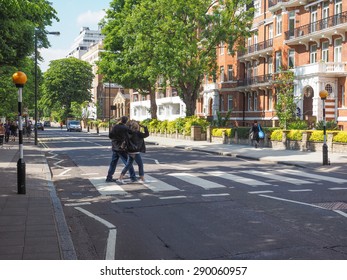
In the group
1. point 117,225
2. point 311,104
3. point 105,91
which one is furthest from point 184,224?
point 105,91

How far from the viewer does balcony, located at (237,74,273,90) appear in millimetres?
44850

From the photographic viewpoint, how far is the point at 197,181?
42.9ft

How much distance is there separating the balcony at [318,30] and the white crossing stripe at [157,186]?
85.2 feet

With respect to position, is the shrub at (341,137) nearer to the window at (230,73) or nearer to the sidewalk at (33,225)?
the sidewalk at (33,225)

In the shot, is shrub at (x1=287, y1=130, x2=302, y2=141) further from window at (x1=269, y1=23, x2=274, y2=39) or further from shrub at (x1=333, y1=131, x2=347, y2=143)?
window at (x1=269, y1=23, x2=274, y2=39)

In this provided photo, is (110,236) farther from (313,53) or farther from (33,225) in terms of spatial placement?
(313,53)

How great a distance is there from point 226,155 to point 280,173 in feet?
31.8

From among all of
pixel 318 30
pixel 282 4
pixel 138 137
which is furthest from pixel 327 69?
pixel 138 137

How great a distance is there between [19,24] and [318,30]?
87.2 feet

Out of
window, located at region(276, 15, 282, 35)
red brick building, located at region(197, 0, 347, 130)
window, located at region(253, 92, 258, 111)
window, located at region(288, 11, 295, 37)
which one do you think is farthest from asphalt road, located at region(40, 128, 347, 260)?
window, located at region(253, 92, 258, 111)

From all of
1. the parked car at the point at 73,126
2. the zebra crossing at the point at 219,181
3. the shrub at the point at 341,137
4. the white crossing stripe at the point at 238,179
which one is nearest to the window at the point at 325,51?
the shrub at the point at 341,137

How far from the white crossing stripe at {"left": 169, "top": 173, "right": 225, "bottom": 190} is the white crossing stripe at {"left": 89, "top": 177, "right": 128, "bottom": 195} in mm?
2134

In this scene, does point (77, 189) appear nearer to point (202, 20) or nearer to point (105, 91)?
point (202, 20)

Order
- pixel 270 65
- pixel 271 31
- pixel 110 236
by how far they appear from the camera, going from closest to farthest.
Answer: pixel 110 236, pixel 271 31, pixel 270 65
